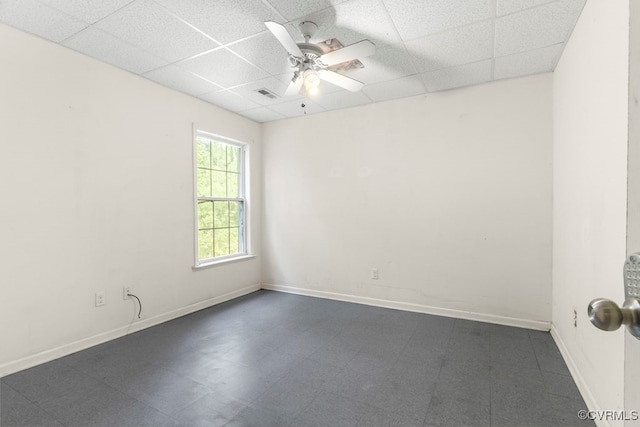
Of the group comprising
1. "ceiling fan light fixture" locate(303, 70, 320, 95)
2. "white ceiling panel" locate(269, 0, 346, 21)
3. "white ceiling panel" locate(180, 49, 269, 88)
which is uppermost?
"white ceiling panel" locate(180, 49, 269, 88)

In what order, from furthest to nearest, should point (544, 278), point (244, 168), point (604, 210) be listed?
point (244, 168) < point (544, 278) < point (604, 210)

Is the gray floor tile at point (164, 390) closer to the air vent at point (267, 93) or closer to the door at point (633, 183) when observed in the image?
the door at point (633, 183)

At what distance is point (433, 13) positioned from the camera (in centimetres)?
196

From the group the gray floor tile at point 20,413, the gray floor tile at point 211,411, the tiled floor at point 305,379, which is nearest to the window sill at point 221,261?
the tiled floor at point 305,379

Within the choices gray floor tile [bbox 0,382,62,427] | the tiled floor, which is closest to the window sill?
the tiled floor

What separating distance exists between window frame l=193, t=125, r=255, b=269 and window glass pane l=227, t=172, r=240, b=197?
4 cm

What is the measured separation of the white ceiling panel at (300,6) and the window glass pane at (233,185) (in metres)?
2.49

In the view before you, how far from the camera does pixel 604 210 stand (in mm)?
1581

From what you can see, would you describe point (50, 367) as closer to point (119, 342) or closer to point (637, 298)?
point (119, 342)

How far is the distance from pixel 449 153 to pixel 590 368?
2185 mm

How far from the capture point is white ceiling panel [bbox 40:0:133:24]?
6.13ft

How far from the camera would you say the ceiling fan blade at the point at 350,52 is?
6.33ft

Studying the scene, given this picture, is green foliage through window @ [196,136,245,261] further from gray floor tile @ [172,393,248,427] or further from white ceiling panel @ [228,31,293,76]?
gray floor tile @ [172,393,248,427]

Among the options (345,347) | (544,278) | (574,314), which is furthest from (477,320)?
(345,347)
